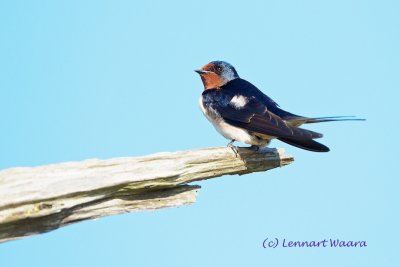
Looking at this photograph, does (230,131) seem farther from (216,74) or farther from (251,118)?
(216,74)

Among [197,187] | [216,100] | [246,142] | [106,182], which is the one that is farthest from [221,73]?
[106,182]

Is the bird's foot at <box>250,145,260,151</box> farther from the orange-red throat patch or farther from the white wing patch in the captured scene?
the orange-red throat patch

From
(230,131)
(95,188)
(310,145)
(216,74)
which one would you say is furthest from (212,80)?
(95,188)

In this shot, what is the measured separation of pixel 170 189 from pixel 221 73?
1781 millimetres

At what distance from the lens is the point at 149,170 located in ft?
10.2

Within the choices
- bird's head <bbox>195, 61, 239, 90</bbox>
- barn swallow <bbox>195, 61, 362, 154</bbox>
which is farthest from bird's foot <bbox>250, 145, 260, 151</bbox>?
bird's head <bbox>195, 61, 239, 90</bbox>

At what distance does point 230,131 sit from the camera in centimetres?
412

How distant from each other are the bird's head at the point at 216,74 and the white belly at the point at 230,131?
49cm

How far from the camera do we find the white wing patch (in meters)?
4.15

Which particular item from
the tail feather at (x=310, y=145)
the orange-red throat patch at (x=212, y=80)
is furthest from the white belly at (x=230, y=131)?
the orange-red throat patch at (x=212, y=80)

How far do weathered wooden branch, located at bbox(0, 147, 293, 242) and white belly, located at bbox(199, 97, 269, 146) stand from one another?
1.88 feet

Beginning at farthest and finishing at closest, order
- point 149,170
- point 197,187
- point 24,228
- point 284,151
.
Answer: point 284,151
point 197,187
point 149,170
point 24,228

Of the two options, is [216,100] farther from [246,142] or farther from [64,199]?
[64,199]

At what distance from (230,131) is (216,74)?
0.85 m
